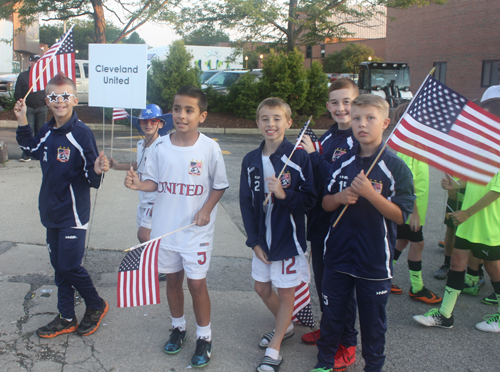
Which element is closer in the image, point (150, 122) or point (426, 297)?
point (426, 297)

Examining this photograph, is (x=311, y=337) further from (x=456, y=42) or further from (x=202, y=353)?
(x=456, y=42)

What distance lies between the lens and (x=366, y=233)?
2805mm

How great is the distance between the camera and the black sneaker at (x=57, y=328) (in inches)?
129

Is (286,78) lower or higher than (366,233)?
higher

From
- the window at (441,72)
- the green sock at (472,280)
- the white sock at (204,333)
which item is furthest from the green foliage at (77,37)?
the white sock at (204,333)

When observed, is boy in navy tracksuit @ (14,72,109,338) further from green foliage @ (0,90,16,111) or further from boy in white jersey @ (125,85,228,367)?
green foliage @ (0,90,16,111)

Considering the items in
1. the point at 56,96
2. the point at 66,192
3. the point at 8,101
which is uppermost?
the point at 8,101

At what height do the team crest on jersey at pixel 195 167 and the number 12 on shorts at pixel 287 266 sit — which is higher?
the team crest on jersey at pixel 195 167

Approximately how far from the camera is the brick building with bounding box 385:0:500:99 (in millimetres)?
29719

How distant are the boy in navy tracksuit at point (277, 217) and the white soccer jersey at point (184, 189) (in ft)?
0.89

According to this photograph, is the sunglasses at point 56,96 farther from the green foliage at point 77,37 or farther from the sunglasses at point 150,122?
the green foliage at point 77,37

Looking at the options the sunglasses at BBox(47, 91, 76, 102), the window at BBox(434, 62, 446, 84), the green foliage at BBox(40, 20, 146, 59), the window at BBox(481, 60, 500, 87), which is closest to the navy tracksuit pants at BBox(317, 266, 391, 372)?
the sunglasses at BBox(47, 91, 76, 102)

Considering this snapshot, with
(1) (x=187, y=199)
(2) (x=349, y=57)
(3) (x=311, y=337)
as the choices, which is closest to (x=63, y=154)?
(1) (x=187, y=199)

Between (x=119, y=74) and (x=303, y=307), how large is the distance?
236 centimetres
